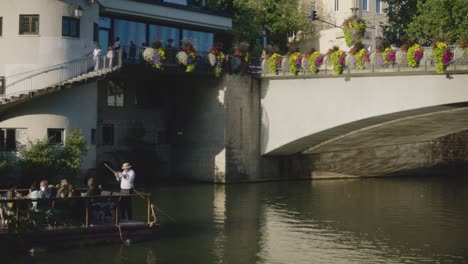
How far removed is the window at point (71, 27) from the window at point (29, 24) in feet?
4.10

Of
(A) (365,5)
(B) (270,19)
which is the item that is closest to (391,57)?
(B) (270,19)

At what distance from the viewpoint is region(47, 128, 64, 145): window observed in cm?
3822

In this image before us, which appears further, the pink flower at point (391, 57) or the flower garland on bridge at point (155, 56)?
the flower garland on bridge at point (155, 56)

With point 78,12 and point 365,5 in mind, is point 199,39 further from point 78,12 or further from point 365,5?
point 365,5

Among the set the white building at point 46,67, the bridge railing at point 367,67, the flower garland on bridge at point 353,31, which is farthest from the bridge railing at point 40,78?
the flower garland on bridge at point 353,31

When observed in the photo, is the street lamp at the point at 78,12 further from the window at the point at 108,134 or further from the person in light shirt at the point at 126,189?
the person in light shirt at the point at 126,189

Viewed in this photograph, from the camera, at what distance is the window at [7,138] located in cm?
3791

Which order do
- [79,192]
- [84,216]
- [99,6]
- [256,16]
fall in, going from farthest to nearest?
[256,16] < [99,6] < [79,192] < [84,216]

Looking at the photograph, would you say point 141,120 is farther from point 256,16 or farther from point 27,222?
point 27,222

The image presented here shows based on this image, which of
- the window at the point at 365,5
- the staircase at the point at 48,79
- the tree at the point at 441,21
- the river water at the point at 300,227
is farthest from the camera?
the window at the point at 365,5

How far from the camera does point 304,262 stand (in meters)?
22.5

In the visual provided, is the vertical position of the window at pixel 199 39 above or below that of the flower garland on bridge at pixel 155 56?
above

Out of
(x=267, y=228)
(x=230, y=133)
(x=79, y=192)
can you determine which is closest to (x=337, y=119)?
(x=230, y=133)

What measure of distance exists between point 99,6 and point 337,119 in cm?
1348
